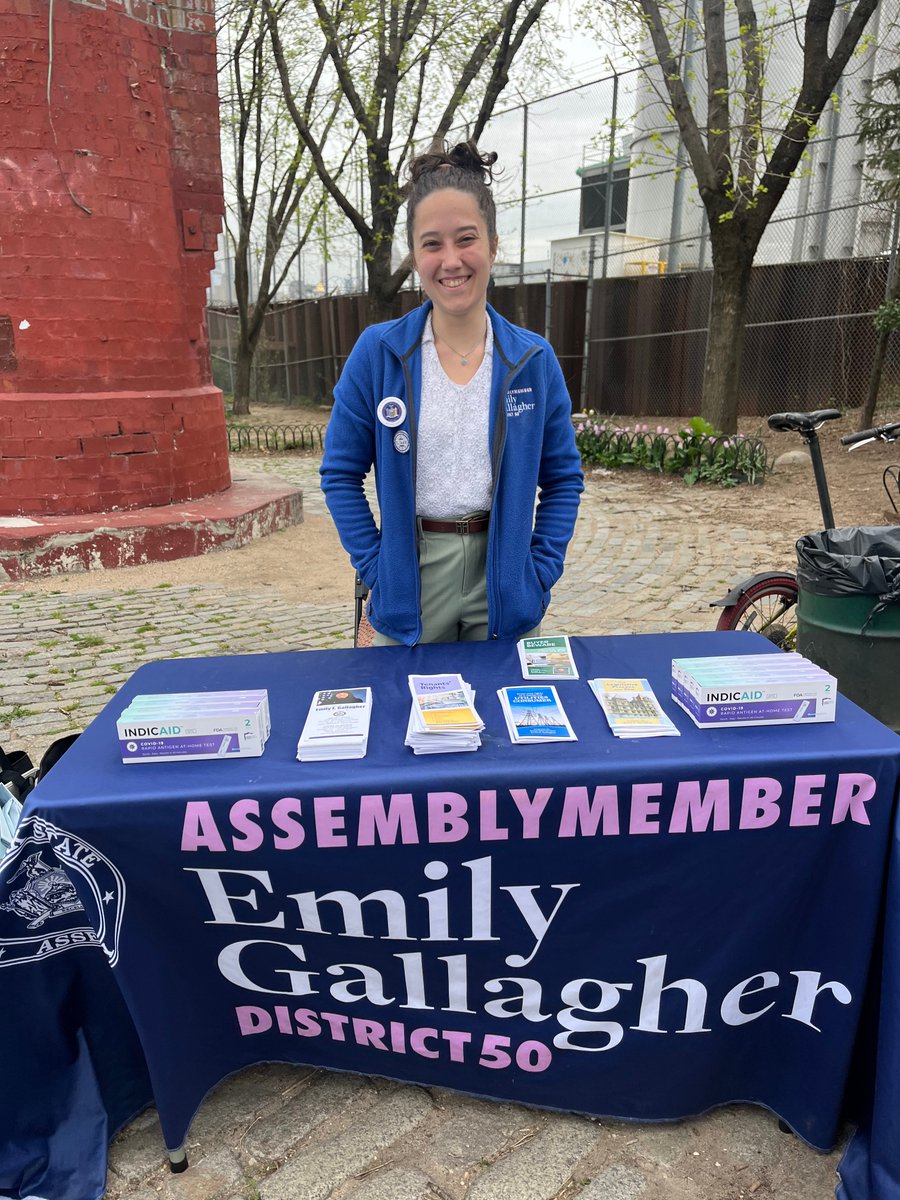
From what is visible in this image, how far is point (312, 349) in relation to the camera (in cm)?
2269

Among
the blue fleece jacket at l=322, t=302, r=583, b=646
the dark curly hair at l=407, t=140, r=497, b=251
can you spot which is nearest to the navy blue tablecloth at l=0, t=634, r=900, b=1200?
the blue fleece jacket at l=322, t=302, r=583, b=646

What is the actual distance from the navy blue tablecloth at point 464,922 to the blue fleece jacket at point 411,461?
397 mm

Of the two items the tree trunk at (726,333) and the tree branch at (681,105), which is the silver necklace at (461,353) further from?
the tree trunk at (726,333)

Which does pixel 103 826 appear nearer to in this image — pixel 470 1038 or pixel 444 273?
pixel 470 1038

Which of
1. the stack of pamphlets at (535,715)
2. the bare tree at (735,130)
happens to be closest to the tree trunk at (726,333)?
the bare tree at (735,130)

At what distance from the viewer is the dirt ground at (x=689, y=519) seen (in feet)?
20.5

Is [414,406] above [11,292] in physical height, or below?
below

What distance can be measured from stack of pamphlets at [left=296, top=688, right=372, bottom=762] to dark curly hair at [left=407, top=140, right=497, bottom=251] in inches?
47.1

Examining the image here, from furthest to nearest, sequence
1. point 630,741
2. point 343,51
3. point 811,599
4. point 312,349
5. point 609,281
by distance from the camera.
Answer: point 312,349, point 609,281, point 343,51, point 811,599, point 630,741

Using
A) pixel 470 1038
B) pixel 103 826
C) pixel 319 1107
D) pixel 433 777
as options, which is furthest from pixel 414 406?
pixel 319 1107

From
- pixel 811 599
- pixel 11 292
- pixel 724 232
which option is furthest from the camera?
pixel 724 232

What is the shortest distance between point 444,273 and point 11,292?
535 centimetres

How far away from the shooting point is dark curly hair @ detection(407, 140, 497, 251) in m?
2.12

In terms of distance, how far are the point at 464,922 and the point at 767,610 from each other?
297 cm
